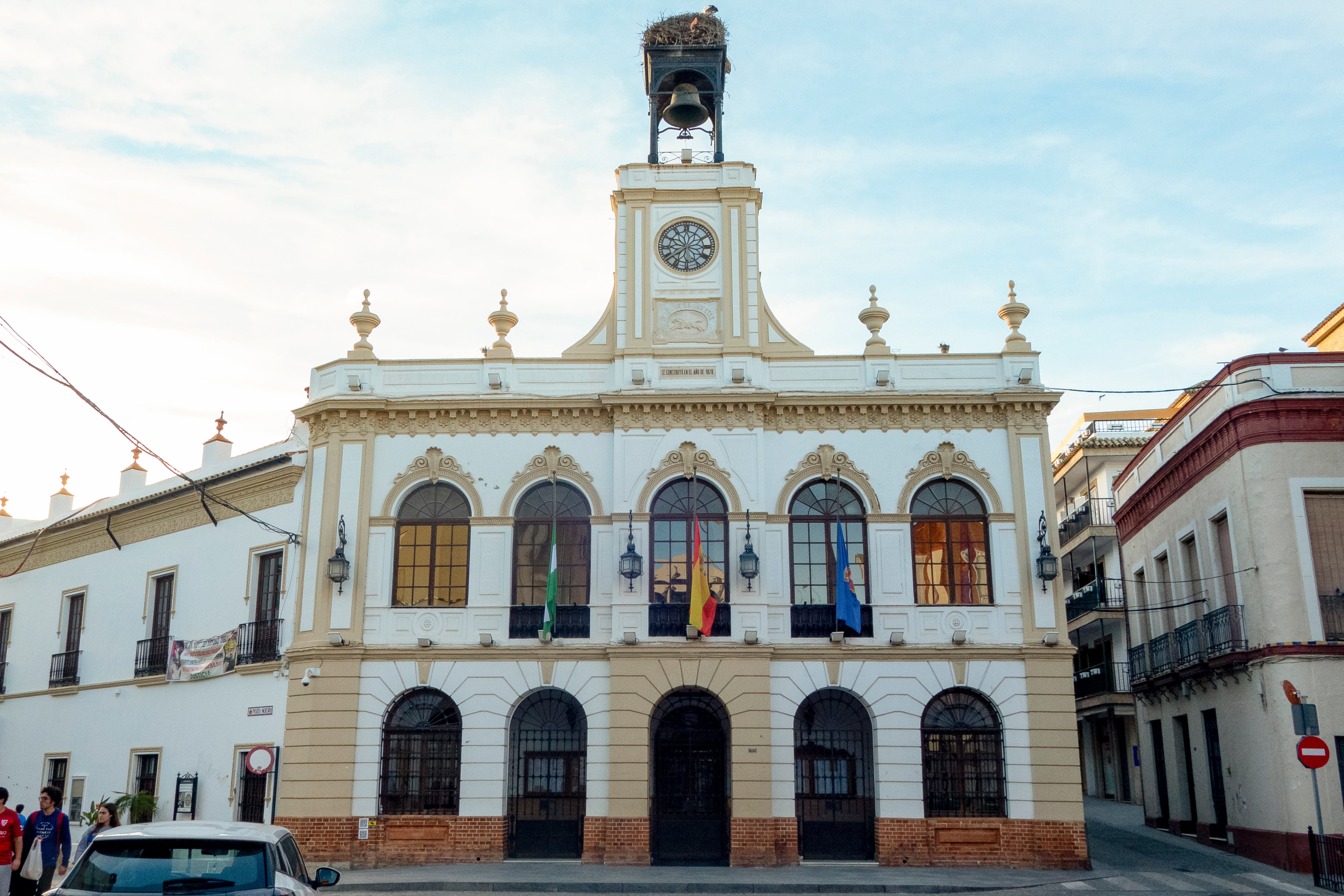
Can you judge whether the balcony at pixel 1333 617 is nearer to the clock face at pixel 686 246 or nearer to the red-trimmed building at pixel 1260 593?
the red-trimmed building at pixel 1260 593

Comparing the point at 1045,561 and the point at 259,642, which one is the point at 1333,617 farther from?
the point at 259,642

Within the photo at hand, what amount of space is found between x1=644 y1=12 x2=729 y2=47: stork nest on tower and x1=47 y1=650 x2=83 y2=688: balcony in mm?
20120

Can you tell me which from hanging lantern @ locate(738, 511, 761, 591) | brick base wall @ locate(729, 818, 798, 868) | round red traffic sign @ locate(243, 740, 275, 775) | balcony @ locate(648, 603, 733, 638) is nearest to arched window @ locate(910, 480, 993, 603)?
hanging lantern @ locate(738, 511, 761, 591)

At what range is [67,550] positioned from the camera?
3080 centimetres

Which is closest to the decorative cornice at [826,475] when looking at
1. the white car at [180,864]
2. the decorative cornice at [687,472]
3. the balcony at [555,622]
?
the decorative cornice at [687,472]

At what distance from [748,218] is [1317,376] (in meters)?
11.2

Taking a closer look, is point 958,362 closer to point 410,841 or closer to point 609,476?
point 609,476

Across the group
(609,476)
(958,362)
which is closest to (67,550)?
(609,476)

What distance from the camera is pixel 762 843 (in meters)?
21.4

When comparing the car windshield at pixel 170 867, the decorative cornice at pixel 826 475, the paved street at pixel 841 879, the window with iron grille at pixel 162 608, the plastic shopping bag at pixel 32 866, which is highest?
the decorative cornice at pixel 826 475

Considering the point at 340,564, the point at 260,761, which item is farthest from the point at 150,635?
the point at 260,761

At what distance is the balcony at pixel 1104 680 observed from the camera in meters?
36.2

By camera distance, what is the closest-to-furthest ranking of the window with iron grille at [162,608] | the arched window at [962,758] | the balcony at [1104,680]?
the arched window at [962,758] < the window with iron grille at [162,608] < the balcony at [1104,680]

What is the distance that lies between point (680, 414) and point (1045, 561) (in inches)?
297
